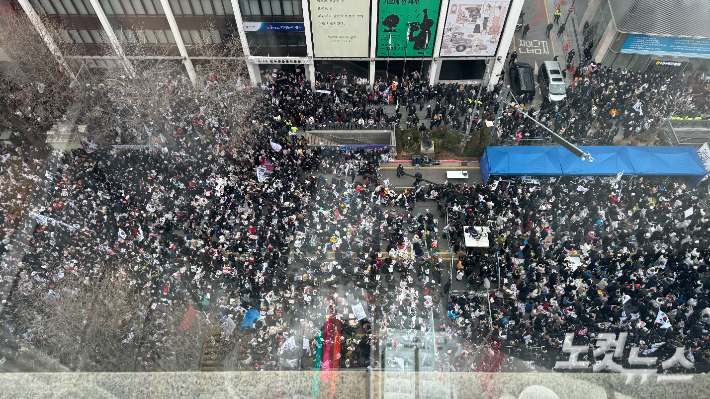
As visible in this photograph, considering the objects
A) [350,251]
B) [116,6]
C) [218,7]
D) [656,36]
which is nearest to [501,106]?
[656,36]

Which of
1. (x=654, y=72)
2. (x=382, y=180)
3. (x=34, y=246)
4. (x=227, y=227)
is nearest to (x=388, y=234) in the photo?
(x=382, y=180)

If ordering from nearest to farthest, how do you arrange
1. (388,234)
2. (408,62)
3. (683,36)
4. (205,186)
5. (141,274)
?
(141,274) → (388,234) → (205,186) → (683,36) → (408,62)

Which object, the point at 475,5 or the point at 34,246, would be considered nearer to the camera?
the point at 34,246

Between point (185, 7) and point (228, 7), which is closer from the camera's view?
point (228, 7)

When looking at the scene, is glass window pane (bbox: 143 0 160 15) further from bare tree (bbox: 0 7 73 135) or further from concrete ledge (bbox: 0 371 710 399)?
concrete ledge (bbox: 0 371 710 399)

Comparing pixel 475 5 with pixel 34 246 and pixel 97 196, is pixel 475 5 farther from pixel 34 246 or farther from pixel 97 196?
pixel 34 246

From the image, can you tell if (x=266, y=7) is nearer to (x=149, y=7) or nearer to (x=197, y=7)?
(x=197, y=7)
